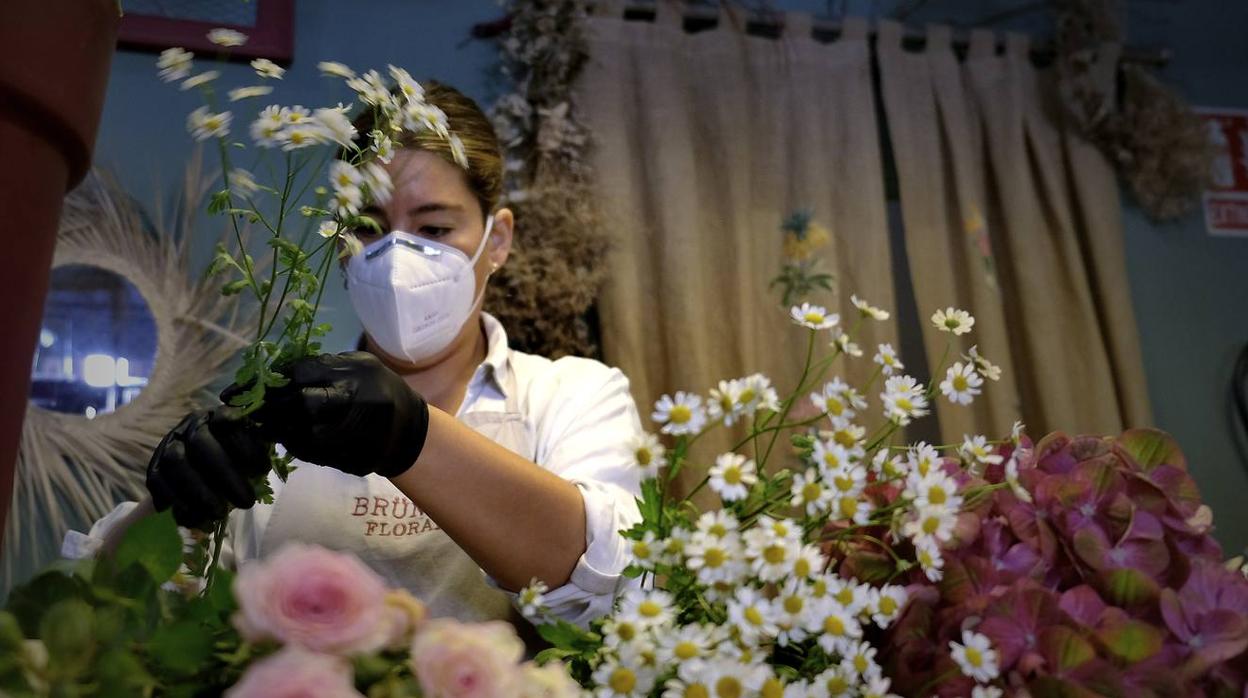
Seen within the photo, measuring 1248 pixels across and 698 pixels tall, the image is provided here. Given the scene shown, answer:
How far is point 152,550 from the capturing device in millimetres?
360

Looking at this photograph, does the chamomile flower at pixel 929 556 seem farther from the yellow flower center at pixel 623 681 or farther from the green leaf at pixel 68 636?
the green leaf at pixel 68 636

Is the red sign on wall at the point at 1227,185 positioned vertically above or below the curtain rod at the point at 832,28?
below

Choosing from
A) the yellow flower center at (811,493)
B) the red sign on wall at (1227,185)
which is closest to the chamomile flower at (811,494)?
the yellow flower center at (811,493)

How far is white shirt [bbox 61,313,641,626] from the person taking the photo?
1015 millimetres

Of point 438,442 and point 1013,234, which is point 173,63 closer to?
point 438,442

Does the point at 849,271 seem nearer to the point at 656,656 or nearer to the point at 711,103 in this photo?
the point at 711,103

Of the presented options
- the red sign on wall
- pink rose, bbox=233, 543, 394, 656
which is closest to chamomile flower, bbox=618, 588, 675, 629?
pink rose, bbox=233, 543, 394, 656

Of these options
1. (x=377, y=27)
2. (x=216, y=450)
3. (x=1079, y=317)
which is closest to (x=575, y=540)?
(x=216, y=450)

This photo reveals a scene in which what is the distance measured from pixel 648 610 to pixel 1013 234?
5.76 ft

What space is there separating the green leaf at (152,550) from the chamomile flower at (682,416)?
203 millimetres

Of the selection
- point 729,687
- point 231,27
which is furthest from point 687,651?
point 231,27

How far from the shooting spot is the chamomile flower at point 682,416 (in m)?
0.44

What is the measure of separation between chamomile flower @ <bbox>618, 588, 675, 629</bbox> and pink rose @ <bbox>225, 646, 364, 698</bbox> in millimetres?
140

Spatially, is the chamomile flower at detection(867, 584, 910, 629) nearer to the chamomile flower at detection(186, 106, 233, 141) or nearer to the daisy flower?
the daisy flower
